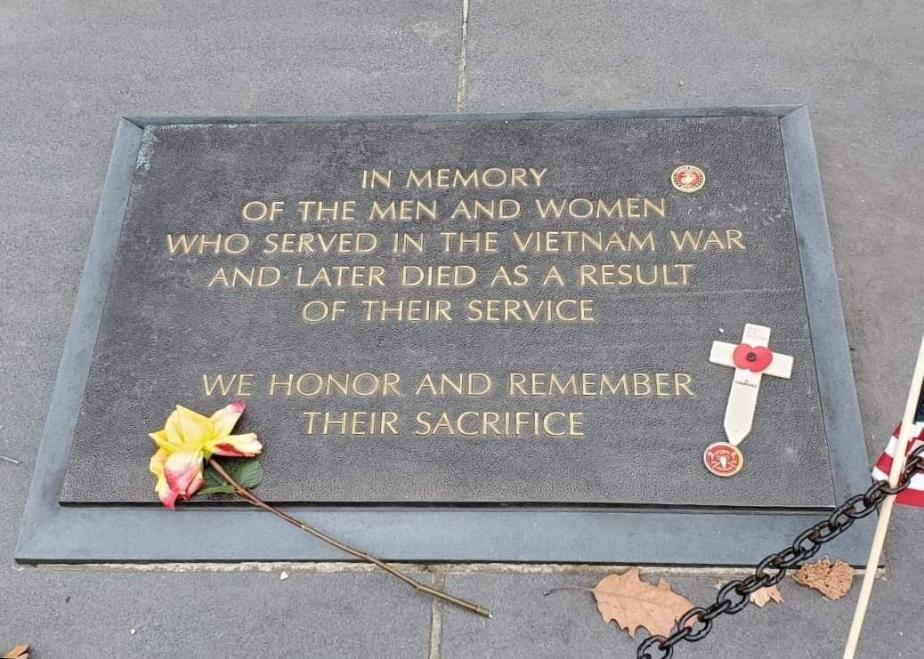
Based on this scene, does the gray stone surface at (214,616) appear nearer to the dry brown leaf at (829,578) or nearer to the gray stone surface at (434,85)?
the gray stone surface at (434,85)

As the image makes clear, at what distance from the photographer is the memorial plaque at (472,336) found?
2.58 m

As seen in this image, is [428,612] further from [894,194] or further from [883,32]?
[883,32]

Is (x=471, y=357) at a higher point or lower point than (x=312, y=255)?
lower

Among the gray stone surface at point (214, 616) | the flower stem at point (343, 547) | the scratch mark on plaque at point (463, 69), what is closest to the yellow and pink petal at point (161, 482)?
the flower stem at point (343, 547)

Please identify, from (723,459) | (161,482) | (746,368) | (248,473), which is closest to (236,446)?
(248,473)

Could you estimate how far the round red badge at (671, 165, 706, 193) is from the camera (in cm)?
309

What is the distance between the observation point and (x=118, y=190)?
3.26 m

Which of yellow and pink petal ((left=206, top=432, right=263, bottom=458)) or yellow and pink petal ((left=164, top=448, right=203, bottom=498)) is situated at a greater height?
yellow and pink petal ((left=206, top=432, right=263, bottom=458))

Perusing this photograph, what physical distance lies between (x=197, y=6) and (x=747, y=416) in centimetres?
326

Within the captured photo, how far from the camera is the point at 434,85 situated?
3.71 m

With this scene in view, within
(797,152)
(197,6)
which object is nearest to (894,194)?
(797,152)

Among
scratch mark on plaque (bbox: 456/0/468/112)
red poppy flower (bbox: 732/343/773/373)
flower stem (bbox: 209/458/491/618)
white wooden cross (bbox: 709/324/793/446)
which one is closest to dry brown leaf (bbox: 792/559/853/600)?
white wooden cross (bbox: 709/324/793/446)

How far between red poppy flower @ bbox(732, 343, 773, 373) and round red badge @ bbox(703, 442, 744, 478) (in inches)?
11.3

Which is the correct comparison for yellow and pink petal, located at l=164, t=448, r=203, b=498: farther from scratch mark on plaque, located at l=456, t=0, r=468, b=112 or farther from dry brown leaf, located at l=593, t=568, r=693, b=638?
scratch mark on plaque, located at l=456, t=0, r=468, b=112
